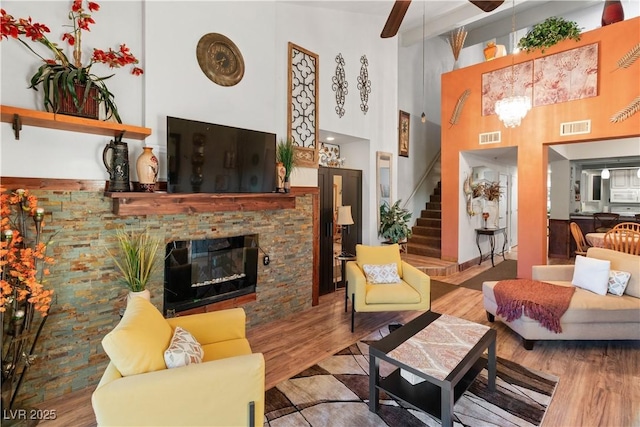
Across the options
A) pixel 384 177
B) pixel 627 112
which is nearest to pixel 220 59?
pixel 384 177

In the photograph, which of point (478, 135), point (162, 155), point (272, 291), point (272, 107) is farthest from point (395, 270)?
point (478, 135)

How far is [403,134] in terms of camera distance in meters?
6.65

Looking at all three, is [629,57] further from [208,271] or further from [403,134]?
[208,271]

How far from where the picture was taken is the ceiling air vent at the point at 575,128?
4412 mm

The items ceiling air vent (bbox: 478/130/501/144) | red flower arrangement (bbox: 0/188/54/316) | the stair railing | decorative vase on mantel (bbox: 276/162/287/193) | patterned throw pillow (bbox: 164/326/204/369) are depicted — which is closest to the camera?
Answer: patterned throw pillow (bbox: 164/326/204/369)

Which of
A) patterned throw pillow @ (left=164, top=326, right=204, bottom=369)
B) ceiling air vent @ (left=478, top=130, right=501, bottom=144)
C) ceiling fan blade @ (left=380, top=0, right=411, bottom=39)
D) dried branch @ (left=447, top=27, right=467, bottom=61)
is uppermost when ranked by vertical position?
dried branch @ (left=447, top=27, right=467, bottom=61)

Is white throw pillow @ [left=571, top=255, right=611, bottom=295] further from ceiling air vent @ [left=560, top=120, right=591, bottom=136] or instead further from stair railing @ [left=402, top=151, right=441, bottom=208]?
stair railing @ [left=402, top=151, right=441, bottom=208]

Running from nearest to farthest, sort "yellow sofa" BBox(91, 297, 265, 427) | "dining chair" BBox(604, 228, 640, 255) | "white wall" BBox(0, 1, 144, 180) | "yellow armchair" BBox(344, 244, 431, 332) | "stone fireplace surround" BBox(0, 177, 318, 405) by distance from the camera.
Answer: "yellow sofa" BBox(91, 297, 265, 427) < "white wall" BBox(0, 1, 144, 180) < "stone fireplace surround" BBox(0, 177, 318, 405) < "yellow armchair" BBox(344, 244, 431, 332) < "dining chair" BBox(604, 228, 640, 255)

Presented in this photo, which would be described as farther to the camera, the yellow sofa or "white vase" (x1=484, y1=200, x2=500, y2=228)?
"white vase" (x1=484, y1=200, x2=500, y2=228)

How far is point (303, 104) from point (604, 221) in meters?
7.26

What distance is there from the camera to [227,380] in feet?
4.91

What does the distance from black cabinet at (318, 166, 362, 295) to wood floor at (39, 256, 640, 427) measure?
2.01 feet

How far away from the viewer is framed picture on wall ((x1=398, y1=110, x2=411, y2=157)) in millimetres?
6531

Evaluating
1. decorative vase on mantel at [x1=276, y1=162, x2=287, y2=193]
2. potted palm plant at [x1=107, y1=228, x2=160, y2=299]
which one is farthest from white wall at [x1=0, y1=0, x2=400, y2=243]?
potted palm plant at [x1=107, y1=228, x2=160, y2=299]
